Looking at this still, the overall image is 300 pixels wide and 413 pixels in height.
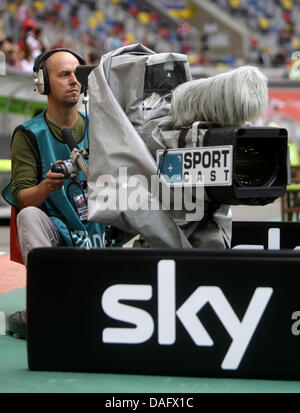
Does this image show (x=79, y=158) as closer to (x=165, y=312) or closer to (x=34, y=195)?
(x=34, y=195)

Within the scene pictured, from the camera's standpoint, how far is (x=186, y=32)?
29484 mm

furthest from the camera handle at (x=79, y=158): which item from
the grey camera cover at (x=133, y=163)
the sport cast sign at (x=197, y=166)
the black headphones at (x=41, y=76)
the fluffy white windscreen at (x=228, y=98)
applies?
the black headphones at (x=41, y=76)

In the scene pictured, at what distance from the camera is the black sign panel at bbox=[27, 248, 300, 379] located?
293cm

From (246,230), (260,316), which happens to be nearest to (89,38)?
(246,230)

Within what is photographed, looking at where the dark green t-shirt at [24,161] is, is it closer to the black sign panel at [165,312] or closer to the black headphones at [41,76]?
the black headphones at [41,76]

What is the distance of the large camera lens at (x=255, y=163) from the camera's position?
323 cm

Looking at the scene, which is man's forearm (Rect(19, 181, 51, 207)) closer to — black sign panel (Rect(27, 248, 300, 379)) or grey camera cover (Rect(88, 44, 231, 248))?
grey camera cover (Rect(88, 44, 231, 248))

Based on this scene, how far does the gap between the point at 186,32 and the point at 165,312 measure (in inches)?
1075

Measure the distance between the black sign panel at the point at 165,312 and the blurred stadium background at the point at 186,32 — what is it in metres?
9.52

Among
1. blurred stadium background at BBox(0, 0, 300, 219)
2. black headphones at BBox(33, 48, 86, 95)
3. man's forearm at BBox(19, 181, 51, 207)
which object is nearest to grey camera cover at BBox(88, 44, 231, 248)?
man's forearm at BBox(19, 181, 51, 207)

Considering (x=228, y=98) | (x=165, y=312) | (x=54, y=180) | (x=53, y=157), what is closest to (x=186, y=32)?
(x=53, y=157)
